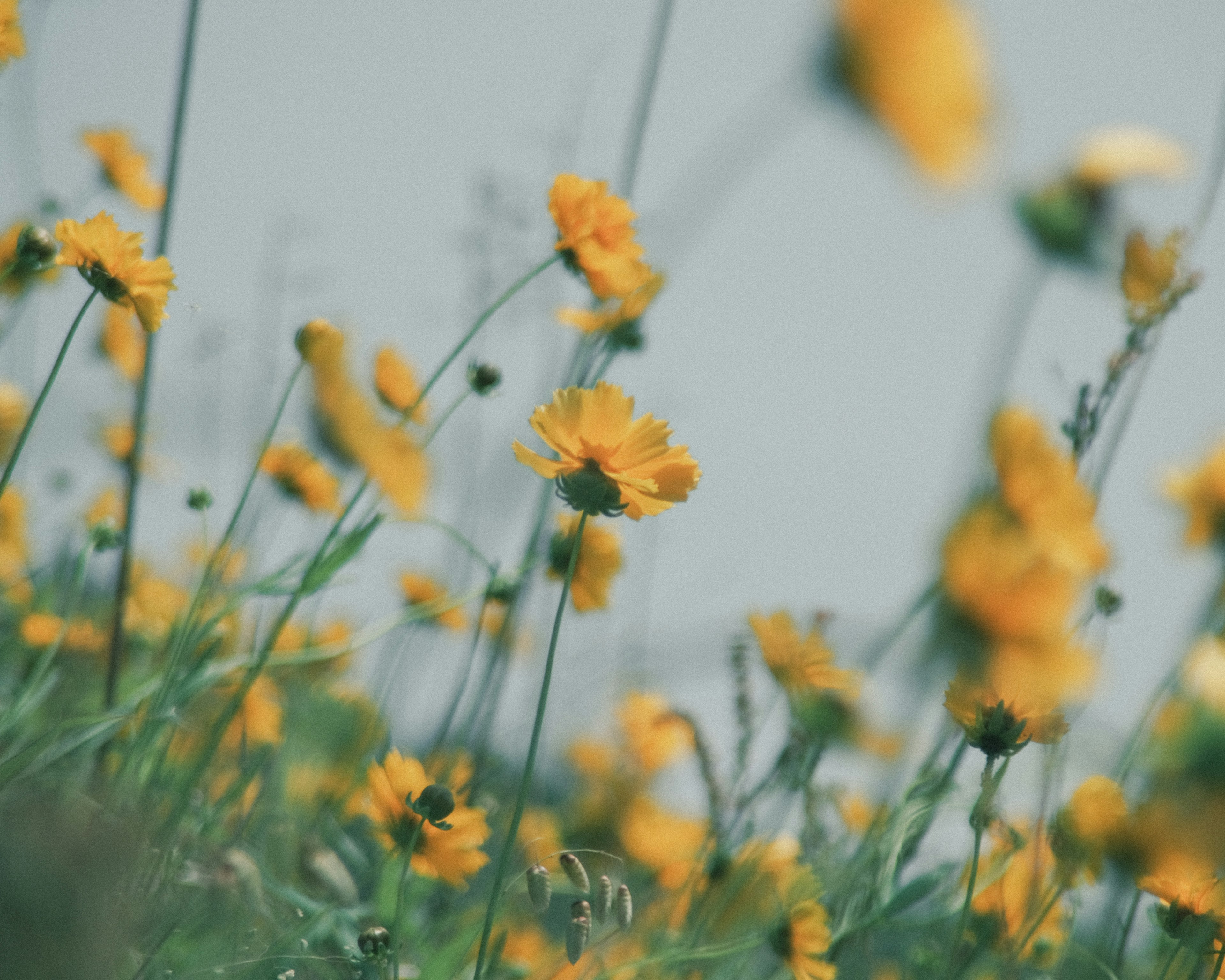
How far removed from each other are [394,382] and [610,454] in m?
0.41

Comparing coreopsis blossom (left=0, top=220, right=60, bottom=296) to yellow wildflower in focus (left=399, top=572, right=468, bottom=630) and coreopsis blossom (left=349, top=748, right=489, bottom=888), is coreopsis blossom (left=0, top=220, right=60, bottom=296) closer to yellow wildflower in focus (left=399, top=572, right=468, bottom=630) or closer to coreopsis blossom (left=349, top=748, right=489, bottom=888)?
coreopsis blossom (left=349, top=748, right=489, bottom=888)

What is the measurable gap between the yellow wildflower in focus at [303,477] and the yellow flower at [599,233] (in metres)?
0.50

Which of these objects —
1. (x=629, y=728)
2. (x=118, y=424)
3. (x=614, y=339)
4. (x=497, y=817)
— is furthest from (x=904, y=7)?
(x=118, y=424)

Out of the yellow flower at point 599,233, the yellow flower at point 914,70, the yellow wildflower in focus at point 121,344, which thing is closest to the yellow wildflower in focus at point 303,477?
the yellow wildflower in focus at point 121,344

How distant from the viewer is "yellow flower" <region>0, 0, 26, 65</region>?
707 millimetres

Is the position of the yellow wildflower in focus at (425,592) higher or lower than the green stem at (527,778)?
lower

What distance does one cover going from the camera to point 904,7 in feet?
0.85

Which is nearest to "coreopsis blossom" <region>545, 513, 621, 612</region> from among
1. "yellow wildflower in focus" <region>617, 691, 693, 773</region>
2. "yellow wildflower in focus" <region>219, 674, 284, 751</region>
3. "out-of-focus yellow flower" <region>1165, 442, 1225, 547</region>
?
"yellow wildflower in focus" <region>219, 674, 284, 751</region>

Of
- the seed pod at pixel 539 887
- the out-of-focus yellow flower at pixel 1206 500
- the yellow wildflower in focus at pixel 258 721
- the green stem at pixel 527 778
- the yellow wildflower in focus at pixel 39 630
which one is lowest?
the yellow wildflower in focus at pixel 258 721

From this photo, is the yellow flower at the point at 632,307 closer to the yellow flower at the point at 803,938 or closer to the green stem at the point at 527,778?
the green stem at the point at 527,778

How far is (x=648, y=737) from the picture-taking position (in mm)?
1320

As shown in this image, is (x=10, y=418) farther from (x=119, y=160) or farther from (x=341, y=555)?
(x=341, y=555)

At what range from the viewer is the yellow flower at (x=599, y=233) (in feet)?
2.46

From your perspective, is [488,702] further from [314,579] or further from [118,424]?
[118,424]
